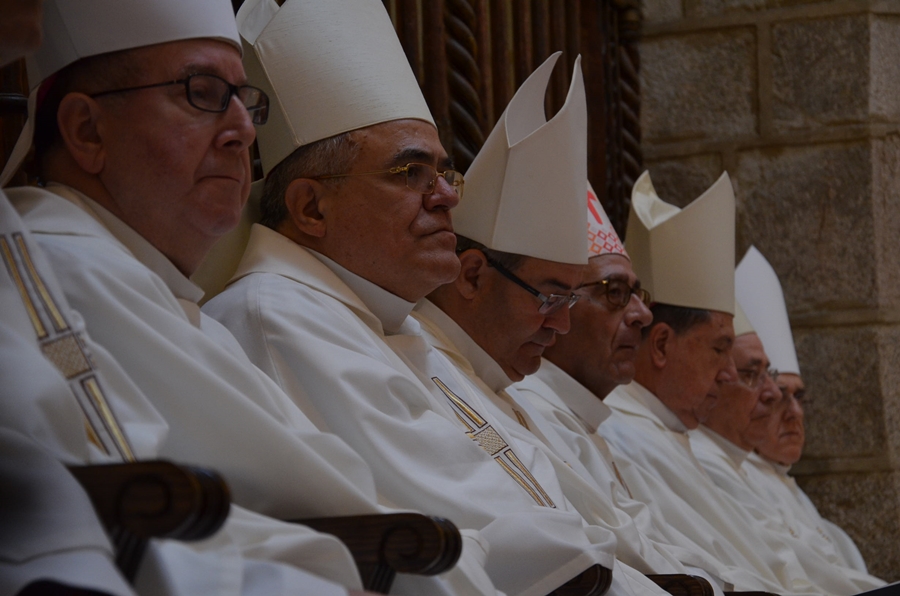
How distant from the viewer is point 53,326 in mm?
1672

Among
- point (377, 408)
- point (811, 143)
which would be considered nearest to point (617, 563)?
point (377, 408)

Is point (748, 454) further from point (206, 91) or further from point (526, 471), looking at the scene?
point (206, 91)

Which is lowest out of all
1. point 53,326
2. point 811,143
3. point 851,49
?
point 811,143

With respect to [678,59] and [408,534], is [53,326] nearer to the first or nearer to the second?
[408,534]

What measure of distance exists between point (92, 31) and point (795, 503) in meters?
4.87

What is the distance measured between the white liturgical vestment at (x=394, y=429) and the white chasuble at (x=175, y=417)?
32cm

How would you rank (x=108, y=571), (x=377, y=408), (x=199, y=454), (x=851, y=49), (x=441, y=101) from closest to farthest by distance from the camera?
1. (x=108, y=571)
2. (x=199, y=454)
3. (x=377, y=408)
4. (x=441, y=101)
5. (x=851, y=49)

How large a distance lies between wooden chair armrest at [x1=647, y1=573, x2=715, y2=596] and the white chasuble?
1288mm

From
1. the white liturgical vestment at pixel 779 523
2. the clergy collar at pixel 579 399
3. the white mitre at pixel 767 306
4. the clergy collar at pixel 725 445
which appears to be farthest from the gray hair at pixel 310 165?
the white mitre at pixel 767 306

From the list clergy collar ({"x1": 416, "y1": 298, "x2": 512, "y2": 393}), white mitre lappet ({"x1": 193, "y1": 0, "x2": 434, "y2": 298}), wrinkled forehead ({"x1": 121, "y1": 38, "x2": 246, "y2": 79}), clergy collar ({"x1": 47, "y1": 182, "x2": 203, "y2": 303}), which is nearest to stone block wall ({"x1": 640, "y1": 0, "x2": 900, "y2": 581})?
clergy collar ({"x1": 416, "y1": 298, "x2": 512, "y2": 393})

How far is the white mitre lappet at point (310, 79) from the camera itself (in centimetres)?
306

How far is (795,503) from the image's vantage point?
20.4 ft

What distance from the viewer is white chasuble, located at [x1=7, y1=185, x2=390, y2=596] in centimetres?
156

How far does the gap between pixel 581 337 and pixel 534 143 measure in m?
0.98
